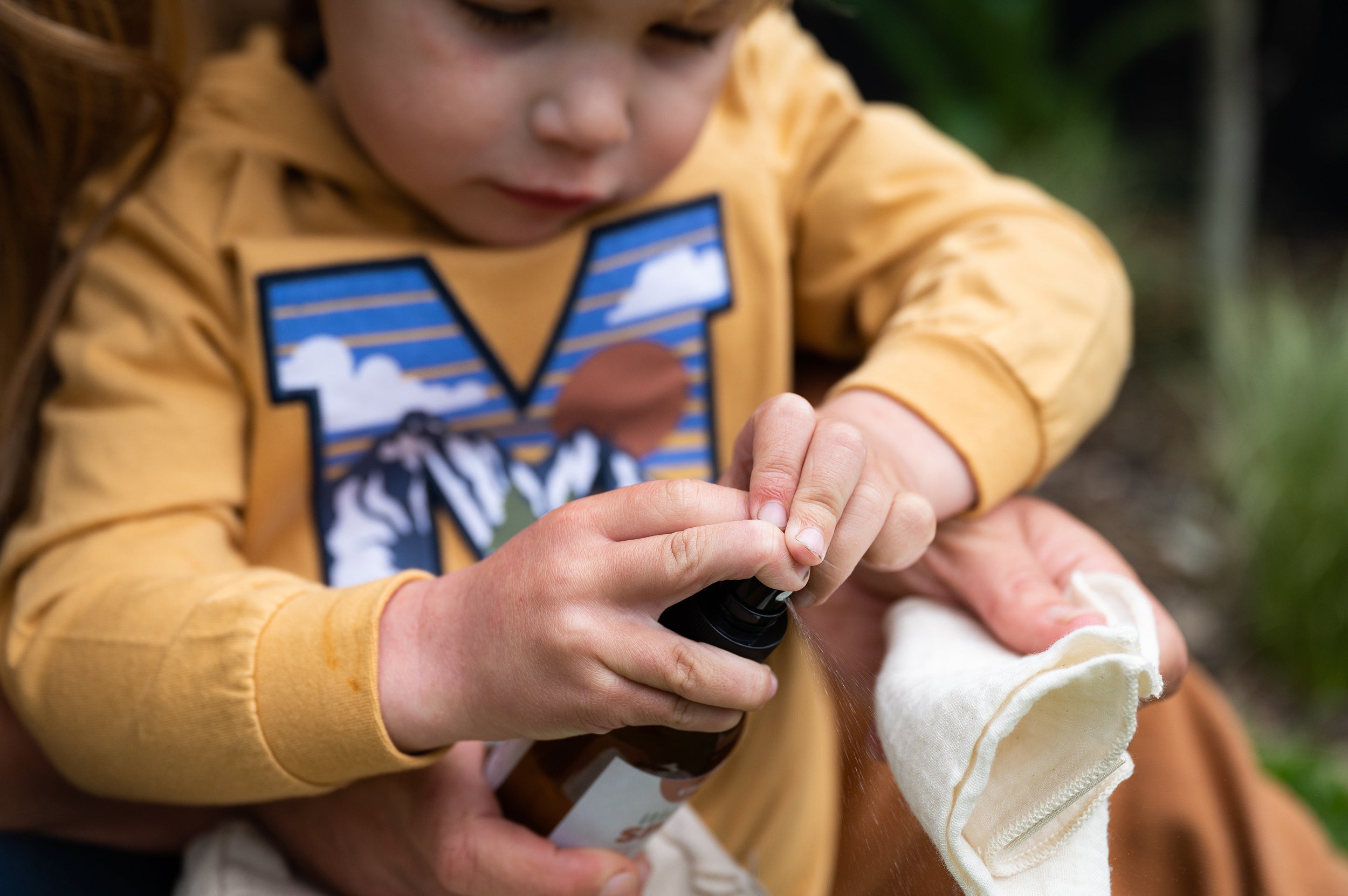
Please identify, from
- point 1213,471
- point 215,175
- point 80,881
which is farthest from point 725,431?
point 1213,471

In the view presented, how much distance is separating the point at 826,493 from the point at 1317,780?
1569mm

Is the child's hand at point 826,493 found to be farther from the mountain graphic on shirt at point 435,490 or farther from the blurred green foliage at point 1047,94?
the blurred green foliage at point 1047,94

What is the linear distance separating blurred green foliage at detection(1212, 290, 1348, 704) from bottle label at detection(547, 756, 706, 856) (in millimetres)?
1729

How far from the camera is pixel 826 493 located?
69cm

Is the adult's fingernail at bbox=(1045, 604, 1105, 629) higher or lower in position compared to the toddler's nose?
lower

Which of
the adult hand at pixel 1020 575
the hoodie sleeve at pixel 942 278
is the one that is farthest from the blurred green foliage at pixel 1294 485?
the adult hand at pixel 1020 575

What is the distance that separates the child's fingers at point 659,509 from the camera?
68 cm

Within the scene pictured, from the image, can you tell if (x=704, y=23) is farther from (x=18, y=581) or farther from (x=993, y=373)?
(x=18, y=581)

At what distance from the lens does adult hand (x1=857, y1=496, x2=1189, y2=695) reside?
0.80 m

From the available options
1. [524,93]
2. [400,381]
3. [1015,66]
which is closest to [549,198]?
[524,93]

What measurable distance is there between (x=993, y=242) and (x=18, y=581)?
2.89 ft

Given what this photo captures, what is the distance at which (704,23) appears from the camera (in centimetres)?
91

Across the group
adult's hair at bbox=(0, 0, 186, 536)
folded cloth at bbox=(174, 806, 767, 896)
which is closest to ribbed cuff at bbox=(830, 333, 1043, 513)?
folded cloth at bbox=(174, 806, 767, 896)

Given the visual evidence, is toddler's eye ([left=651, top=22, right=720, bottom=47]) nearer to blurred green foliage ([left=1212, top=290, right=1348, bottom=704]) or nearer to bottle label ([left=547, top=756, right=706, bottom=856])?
bottle label ([left=547, top=756, right=706, bottom=856])
